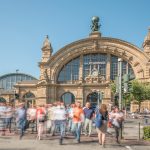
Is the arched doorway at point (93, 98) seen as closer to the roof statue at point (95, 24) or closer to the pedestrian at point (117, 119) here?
the roof statue at point (95, 24)

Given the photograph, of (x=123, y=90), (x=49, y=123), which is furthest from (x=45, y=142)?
(x=123, y=90)

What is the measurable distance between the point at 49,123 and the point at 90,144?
17.6 ft

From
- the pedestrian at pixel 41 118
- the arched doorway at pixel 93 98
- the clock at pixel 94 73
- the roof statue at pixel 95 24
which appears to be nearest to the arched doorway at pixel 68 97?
the arched doorway at pixel 93 98

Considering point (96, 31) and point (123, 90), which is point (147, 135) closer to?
point (123, 90)

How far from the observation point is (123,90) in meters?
22.1

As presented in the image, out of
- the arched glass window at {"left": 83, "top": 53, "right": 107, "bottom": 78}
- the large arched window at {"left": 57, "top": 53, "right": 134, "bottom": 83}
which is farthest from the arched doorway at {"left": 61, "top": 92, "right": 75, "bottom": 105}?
the arched glass window at {"left": 83, "top": 53, "right": 107, "bottom": 78}

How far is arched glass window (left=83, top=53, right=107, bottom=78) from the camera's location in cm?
5997

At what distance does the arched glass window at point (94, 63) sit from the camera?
197ft

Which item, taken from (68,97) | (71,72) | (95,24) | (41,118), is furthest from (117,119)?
(95,24)

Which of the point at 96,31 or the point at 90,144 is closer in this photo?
the point at 90,144

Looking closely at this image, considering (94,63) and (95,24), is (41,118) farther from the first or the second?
(95,24)

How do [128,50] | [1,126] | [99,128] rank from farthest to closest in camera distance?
[128,50], [1,126], [99,128]

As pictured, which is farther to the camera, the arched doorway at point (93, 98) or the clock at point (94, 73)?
the clock at point (94, 73)

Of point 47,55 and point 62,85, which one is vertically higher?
point 47,55
